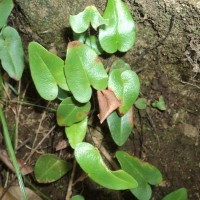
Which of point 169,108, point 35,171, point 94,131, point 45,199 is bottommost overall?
point 45,199

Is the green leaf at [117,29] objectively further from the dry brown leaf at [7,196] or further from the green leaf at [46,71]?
the dry brown leaf at [7,196]

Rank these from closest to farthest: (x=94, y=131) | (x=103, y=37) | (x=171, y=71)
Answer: (x=103, y=37), (x=171, y=71), (x=94, y=131)

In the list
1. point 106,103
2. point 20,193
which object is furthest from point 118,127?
point 20,193

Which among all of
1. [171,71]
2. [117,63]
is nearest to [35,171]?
[117,63]

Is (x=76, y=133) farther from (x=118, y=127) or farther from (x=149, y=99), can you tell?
(x=149, y=99)

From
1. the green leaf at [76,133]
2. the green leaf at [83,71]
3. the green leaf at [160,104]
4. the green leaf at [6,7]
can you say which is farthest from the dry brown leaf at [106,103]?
the green leaf at [6,7]

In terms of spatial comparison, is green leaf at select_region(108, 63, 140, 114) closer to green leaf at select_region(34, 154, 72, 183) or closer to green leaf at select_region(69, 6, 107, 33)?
green leaf at select_region(69, 6, 107, 33)

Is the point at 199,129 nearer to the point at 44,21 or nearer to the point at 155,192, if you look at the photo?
the point at 155,192
